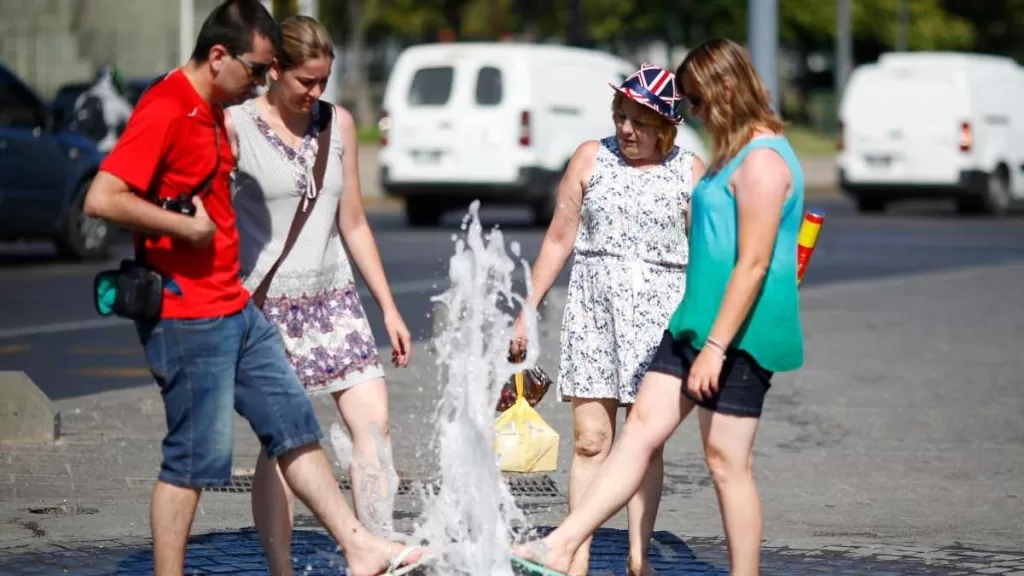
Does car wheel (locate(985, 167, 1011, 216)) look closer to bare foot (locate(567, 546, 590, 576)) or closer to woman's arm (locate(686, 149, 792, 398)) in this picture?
bare foot (locate(567, 546, 590, 576))

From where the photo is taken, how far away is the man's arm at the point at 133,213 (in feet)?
16.3

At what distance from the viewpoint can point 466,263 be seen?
584 centimetres

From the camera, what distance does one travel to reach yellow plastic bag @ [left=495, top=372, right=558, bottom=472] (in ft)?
23.0

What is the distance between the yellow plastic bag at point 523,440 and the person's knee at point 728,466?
159 cm

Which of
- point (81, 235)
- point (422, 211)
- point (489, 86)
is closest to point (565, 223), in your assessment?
point (81, 235)

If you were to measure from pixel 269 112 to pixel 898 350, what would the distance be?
7541mm

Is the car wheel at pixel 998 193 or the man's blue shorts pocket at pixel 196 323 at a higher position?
the man's blue shorts pocket at pixel 196 323

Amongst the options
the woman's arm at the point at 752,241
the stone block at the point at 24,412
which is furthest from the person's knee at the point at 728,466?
the stone block at the point at 24,412

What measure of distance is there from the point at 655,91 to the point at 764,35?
17.1 m

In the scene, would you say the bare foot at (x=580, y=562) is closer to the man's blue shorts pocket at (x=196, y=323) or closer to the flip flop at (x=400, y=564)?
the flip flop at (x=400, y=564)

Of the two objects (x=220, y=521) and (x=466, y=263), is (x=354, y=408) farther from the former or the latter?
(x=220, y=521)

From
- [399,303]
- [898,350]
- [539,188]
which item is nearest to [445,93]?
[539,188]

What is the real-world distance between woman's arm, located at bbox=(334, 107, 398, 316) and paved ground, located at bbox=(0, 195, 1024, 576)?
3.03 feet

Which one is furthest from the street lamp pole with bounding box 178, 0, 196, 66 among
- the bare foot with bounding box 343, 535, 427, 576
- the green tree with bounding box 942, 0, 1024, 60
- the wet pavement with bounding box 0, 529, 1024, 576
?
the green tree with bounding box 942, 0, 1024, 60
